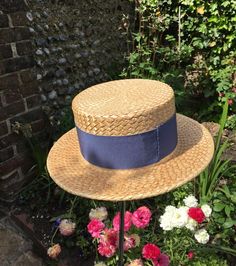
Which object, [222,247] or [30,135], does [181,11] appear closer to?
[30,135]

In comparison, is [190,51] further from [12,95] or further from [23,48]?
[12,95]

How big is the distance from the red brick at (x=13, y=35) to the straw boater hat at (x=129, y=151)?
1.30 m

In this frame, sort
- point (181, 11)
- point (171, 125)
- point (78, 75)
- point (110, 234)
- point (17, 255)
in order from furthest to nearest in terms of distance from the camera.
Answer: point (181, 11) < point (78, 75) < point (17, 255) < point (110, 234) < point (171, 125)

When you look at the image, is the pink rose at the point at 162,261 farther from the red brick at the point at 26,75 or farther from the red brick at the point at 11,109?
the red brick at the point at 26,75

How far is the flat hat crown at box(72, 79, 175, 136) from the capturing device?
4.75ft

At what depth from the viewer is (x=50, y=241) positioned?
8.79 feet

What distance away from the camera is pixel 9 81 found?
9.04 feet

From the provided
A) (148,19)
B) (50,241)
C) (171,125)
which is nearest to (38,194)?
(50,241)

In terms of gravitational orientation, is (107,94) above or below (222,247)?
above

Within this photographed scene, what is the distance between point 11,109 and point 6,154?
362 millimetres

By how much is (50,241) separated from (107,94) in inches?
57.3

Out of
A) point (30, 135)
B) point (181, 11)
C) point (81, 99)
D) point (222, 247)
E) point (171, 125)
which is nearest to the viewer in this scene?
point (171, 125)

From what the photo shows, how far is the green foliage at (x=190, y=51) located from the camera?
4.14m

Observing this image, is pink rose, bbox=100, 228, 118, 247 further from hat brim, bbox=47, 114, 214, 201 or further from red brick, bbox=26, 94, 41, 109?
red brick, bbox=26, 94, 41, 109
